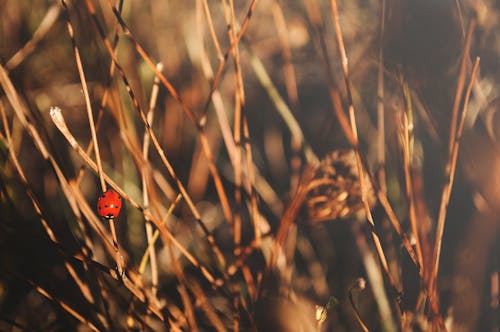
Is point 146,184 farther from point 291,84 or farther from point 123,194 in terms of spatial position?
point 291,84

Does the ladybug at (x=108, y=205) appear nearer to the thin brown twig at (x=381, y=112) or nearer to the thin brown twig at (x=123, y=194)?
the thin brown twig at (x=123, y=194)

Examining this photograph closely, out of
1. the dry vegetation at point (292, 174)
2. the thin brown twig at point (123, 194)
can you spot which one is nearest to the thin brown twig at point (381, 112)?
the dry vegetation at point (292, 174)

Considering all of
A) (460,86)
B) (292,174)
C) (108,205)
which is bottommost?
(108,205)

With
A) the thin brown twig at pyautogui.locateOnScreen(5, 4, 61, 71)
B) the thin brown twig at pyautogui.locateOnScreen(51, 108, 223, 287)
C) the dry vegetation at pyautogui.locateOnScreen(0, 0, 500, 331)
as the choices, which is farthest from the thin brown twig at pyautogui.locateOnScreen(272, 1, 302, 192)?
the thin brown twig at pyautogui.locateOnScreen(5, 4, 61, 71)

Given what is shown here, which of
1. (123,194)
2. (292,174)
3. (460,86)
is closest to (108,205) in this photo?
(123,194)

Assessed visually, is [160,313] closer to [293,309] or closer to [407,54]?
[293,309]

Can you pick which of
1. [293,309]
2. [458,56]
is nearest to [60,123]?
[293,309]

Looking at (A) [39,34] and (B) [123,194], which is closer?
(B) [123,194]

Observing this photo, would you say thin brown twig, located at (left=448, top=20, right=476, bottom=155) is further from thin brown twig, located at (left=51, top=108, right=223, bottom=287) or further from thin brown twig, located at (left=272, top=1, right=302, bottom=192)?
thin brown twig, located at (left=51, top=108, right=223, bottom=287)
